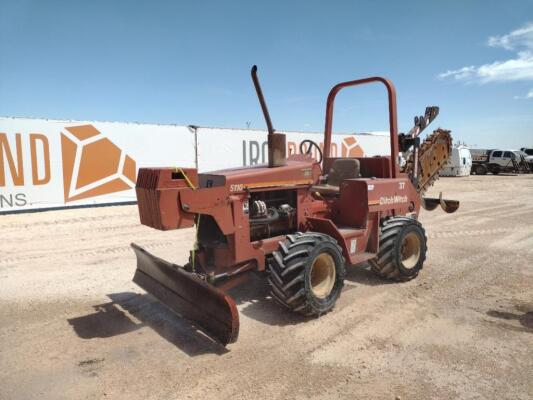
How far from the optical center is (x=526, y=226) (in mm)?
A: 9789

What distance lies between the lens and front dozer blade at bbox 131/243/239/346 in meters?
3.47

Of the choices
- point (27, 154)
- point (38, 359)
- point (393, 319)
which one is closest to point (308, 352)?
point (393, 319)

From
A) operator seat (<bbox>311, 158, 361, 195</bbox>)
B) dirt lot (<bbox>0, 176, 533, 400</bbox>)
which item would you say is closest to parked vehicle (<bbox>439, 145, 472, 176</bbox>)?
dirt lot (<bbox>0, 176, 533, 400</bbox>)

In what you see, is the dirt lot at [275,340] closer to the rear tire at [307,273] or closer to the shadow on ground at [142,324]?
the shadow on ground at [142,324]

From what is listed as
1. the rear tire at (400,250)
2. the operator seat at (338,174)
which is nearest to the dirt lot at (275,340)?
the rear tire at (400,250)

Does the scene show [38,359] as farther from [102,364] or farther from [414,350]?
[414,350]

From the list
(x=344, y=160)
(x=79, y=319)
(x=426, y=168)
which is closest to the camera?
(x=79, y=319)

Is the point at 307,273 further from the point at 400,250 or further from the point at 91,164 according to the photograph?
the point at 91,164

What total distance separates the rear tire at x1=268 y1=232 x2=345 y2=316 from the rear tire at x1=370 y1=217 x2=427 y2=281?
109 cm

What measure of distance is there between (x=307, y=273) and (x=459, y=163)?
27.1m

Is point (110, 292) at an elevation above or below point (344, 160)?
below

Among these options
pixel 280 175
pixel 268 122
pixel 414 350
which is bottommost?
pixel 414 350

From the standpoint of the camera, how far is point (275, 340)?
12.7ft

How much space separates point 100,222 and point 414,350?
27.8 ft
